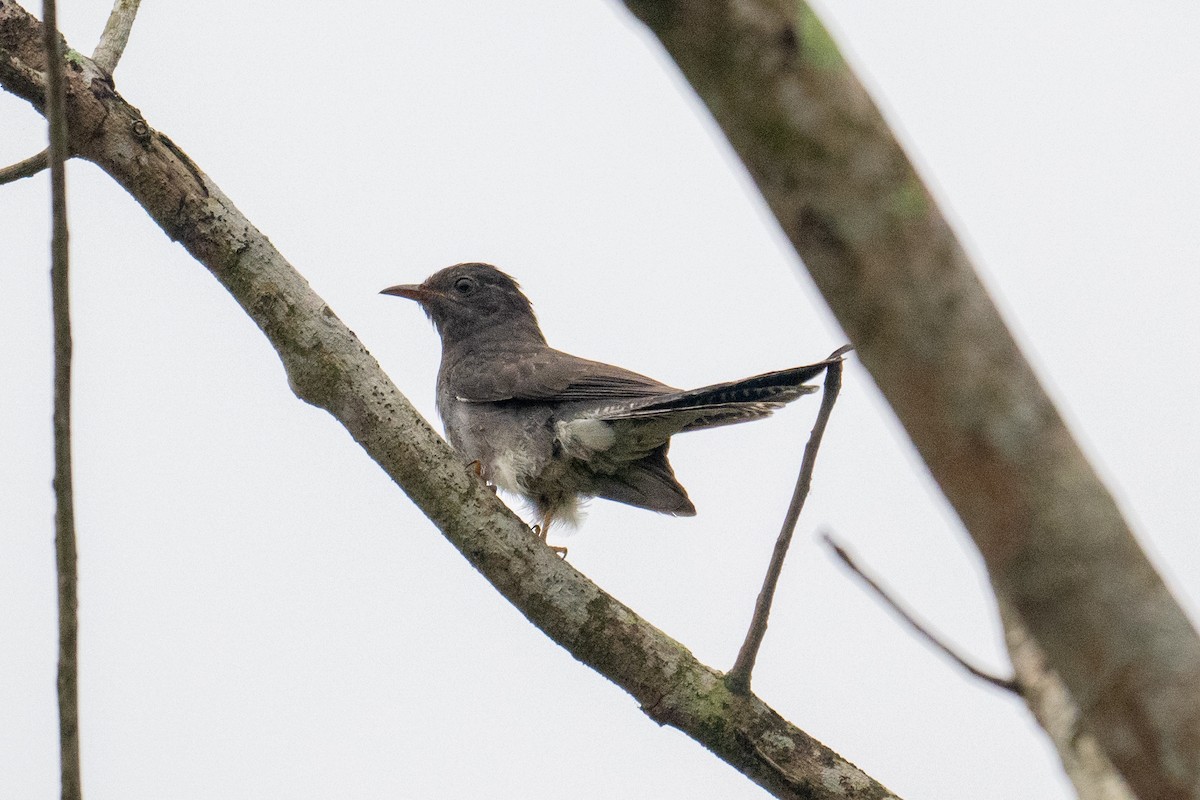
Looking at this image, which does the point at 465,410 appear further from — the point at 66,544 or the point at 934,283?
the point at 934,283

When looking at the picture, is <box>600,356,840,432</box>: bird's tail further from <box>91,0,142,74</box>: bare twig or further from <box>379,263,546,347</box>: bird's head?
<box>91,0,142,74</box>: bare twig

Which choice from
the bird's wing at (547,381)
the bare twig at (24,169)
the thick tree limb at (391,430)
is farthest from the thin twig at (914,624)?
the bird's wing at (547,381)

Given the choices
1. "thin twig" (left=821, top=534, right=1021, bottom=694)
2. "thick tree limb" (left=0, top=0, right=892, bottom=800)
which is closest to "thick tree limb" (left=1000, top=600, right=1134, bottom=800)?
"thin twig" (left=821, top=534, right=1021, bottom=694)

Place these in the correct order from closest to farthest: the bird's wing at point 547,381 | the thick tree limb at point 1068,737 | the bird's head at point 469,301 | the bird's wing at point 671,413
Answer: the thick tree limb at point 1068,737 → the bird's wing at point 671,413 → the bird's wing at point 547,381 → the bird's head at point 469,301

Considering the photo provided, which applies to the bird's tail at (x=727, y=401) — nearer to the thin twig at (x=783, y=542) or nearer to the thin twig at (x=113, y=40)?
the thin twig at (x=783, y=542)

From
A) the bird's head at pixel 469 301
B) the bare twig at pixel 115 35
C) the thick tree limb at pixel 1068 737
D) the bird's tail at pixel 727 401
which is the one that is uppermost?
the bird's head at pixel 469 301

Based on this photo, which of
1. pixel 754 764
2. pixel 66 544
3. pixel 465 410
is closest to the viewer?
pixel 66 544

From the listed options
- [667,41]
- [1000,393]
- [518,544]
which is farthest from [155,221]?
[1000,393]
